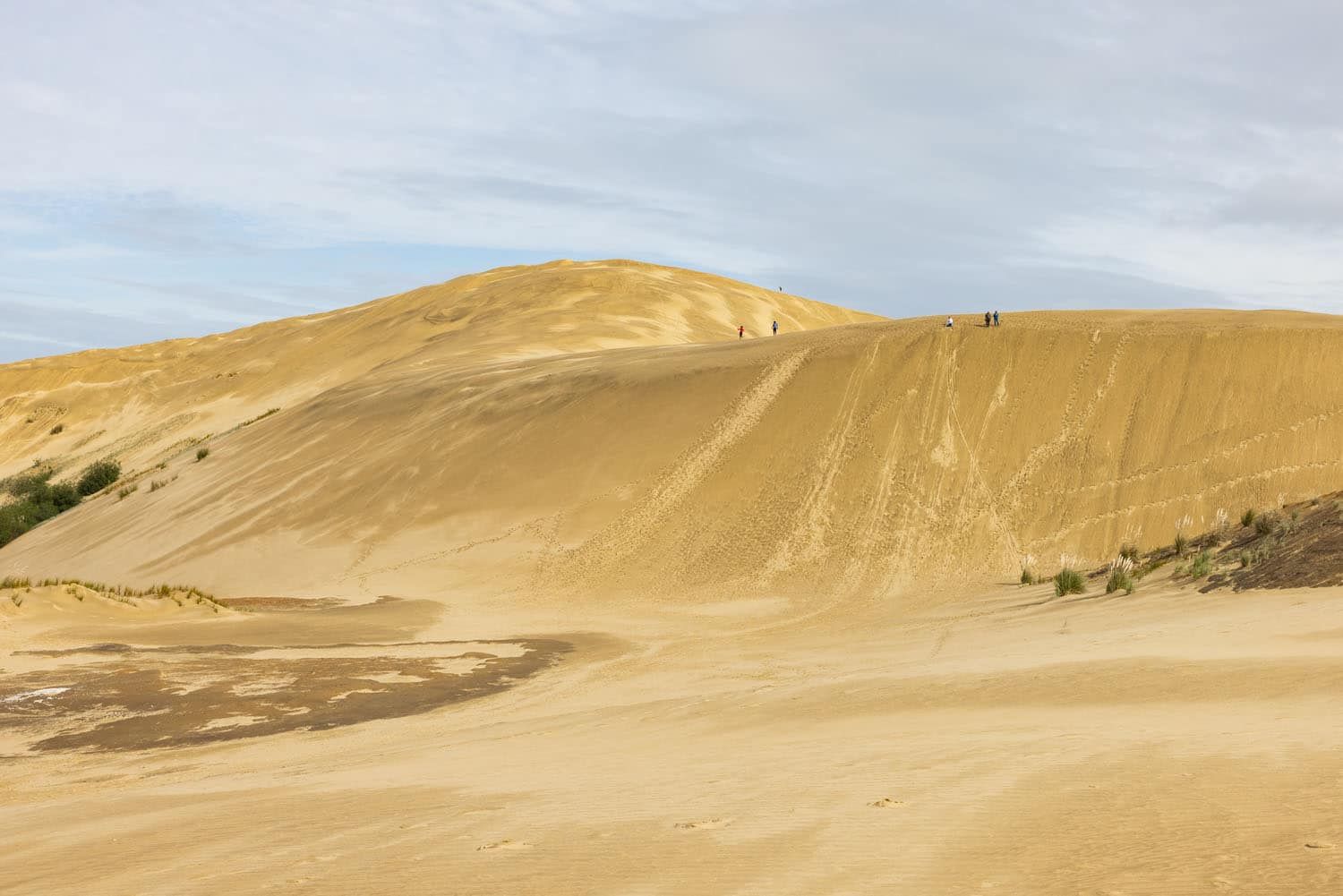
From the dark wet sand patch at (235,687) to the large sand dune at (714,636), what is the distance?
0.09 meters

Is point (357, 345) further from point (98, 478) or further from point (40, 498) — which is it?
point (40, 498)

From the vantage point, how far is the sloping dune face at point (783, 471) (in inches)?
1054

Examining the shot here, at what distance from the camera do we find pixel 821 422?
31578 mm

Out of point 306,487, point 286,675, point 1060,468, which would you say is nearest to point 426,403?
point 306,487

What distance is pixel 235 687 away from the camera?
50.0ft

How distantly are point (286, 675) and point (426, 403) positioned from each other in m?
24.8

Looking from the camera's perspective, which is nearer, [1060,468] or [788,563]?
[788,563]

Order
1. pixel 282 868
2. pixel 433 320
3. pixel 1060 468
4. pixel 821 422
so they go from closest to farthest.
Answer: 1. pixel 282 868
2. pixel 1060 468
3. pixel 821 422
4. pixel 433 320

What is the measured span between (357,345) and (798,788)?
66.9 meters

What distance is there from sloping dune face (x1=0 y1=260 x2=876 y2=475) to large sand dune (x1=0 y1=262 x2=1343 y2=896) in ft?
19.2

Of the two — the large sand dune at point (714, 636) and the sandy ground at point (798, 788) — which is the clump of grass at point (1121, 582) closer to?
the large sand dune at point (714, 636)

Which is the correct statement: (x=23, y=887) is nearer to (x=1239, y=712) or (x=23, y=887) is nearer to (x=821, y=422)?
(x=1239, y=712)

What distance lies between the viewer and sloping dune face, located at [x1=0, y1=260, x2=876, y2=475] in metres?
59.2

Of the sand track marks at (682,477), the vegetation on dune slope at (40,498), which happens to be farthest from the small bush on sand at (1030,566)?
the vegetation on dune slope at (40,498)
